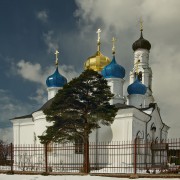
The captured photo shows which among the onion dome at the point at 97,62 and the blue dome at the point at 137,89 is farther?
the onion dome at the point at 97,62

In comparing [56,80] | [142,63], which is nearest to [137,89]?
[142,63]

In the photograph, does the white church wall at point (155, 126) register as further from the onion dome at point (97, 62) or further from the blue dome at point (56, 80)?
the blue dome at point (56, 80)

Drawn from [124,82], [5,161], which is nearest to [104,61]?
[124,82]

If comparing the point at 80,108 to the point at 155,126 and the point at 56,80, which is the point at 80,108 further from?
the point at 56,80

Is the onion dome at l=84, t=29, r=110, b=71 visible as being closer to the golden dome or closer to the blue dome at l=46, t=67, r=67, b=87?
the golden dome

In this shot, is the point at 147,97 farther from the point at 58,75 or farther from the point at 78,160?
the point at 78,160

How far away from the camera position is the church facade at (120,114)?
24.5 metres

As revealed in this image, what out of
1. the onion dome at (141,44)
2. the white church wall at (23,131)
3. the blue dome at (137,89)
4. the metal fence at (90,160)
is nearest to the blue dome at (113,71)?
the blue dome at (137,89)

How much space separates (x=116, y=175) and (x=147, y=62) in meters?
23.8

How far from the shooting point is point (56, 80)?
102ft

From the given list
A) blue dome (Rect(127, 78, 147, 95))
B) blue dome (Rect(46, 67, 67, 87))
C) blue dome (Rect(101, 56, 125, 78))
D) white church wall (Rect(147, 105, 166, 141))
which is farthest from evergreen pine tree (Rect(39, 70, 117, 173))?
blue dome (Rect(46, 67, 67, 87))

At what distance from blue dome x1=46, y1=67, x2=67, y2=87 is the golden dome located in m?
2.52

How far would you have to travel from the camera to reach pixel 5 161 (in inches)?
706

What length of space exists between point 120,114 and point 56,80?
874cm
